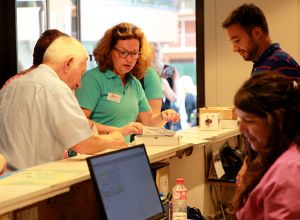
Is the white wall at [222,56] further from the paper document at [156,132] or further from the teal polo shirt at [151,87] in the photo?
the paper document at [156,132]

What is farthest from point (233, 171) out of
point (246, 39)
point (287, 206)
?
point (287, 206)

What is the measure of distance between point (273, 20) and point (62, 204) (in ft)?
10.1

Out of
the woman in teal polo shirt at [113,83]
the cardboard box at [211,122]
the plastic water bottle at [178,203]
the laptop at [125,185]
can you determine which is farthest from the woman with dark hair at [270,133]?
the cardboard box at [211,122]

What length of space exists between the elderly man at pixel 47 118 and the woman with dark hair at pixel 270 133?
878 mm

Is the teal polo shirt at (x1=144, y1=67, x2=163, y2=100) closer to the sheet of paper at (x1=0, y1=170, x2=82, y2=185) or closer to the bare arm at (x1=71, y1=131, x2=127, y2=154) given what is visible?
the bare arm at (x1=71, y1=131, x2=127, y2=154)

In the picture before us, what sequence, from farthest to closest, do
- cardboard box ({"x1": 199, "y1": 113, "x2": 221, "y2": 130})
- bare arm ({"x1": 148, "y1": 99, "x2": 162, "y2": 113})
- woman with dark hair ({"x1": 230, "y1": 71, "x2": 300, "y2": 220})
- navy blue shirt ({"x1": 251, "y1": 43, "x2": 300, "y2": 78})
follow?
1. bare arm ({"x1": 148, "y1": 99, "x2": 162, "y2": 113})
2. cardboard box ({"x1": 199, "y1": 113, "x2": 221, "y2": 130})
3. navy blue shirt ({"x1": 251, "y1": 43, "x2": 300, "y2": 78})
4. woman with dark hair ({"x1": 230, "y1": 71, "x2": 300, "y2": 220})

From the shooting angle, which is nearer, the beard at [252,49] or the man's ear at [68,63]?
the man's ear at [68,63]

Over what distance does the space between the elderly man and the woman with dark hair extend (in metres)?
0.88

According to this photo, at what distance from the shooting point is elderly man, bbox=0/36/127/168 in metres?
2.35

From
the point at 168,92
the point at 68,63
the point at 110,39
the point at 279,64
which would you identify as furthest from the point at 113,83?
the point at 168,92

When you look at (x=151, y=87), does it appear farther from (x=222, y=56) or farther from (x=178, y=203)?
(x=178, y=203)

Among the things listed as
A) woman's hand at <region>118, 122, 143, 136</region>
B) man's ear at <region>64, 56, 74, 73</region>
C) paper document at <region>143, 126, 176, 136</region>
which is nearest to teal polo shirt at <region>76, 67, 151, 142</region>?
woman's hand at <region>118, 122, 143, 136</region>

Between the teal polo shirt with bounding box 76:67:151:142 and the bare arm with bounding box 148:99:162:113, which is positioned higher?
the teal polo shirt with bounding box 76:67:151:142

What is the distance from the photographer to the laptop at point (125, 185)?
1920mm
